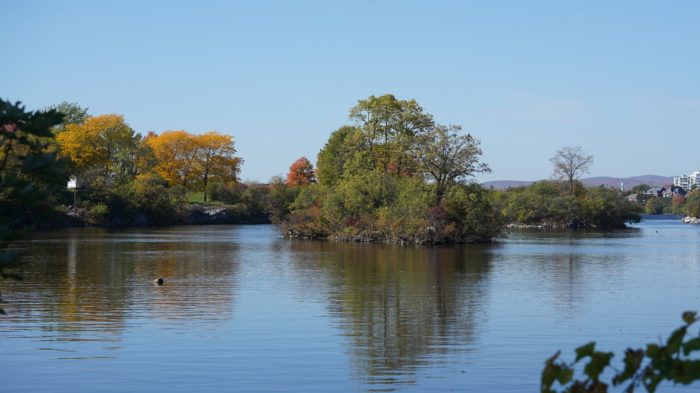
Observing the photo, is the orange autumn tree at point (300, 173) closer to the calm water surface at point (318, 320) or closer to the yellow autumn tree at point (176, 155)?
the yellow autumn tree at point (176, 155)

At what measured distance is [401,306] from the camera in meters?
23.4

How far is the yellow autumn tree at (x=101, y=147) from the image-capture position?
296 ft

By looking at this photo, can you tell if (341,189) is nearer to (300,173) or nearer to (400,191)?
(400,191)

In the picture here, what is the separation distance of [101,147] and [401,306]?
74.5 m

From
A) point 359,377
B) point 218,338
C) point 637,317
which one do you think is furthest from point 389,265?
point 359,377

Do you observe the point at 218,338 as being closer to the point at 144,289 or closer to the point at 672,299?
the point at 144,289

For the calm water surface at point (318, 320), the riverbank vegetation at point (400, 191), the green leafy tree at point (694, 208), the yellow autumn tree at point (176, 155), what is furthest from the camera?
the green leafy tree at point (694, 208)

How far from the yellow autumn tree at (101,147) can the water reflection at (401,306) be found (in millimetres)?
53137

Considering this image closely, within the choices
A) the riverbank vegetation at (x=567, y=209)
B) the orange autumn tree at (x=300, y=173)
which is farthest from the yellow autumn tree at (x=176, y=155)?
the riverbank vegetation at (x=567, y=209)

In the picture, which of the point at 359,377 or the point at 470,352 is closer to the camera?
the point at 359,377

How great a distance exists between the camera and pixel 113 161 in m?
95.4

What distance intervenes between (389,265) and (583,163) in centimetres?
6825

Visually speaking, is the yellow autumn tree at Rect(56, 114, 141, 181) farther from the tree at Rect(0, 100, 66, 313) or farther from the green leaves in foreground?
the green leaves in foreground

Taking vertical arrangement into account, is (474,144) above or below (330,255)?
above
